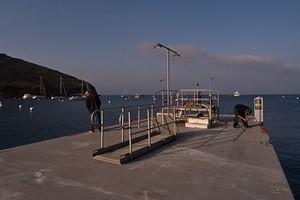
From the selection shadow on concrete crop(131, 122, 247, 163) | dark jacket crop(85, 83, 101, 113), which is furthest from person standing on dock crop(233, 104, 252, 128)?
dark jacket crop(85, 83, 101, 113)

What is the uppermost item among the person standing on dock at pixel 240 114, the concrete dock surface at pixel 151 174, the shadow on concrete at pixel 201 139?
the person standing on dock at pixel 240 114

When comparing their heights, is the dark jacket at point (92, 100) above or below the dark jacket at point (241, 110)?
above

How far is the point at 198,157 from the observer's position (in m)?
7.60

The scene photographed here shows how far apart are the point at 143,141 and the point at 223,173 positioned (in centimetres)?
373

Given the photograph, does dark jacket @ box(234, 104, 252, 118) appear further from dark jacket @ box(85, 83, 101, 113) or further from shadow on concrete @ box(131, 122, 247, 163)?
dark jacket @ box(85, 83, 101, 113)

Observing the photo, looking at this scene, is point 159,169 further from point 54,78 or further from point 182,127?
point 54,78

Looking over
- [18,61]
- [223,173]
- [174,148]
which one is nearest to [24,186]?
[223,173]

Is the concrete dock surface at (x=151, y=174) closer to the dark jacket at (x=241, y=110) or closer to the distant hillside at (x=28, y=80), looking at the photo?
the dark jacket at (x=241, y=110)

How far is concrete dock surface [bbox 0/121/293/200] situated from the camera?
4980 mm

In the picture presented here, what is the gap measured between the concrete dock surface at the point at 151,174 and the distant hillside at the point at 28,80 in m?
159

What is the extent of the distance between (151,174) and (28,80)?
169167 mm

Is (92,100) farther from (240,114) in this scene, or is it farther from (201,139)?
(240,114)

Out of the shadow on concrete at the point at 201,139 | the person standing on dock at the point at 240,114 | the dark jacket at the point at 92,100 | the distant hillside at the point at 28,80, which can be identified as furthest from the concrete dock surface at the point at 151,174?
the distant hillside at the point at 28,80

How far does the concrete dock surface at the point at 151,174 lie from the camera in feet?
16.3
